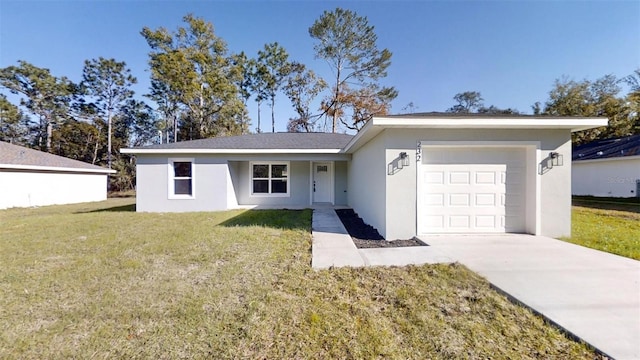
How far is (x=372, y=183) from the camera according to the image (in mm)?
6773

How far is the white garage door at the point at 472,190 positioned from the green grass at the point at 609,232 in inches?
50.9

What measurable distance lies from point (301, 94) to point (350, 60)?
232 inches

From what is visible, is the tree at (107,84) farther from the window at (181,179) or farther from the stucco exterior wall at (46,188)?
the window at (181,179)

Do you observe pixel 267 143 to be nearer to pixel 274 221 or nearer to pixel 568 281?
pixel 274 221

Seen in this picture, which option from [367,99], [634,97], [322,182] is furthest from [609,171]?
[322,182]

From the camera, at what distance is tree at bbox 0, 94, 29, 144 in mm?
23875

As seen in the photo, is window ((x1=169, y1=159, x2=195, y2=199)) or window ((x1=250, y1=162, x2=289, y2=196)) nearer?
window ((x1=169, y1=159, x2=195, y2=199))

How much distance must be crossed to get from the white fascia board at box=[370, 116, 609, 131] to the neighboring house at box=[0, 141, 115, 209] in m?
18.4

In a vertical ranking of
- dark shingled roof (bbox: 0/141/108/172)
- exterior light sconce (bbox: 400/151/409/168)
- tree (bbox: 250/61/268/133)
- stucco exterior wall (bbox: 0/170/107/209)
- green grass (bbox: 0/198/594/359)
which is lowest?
green grass (bbox: 0/198/594/359)

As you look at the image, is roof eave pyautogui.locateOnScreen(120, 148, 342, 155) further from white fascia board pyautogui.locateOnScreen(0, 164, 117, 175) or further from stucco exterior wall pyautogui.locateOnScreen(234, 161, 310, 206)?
white fascia board pyautogui.locateOnScreen(0, 164, 117, 175)

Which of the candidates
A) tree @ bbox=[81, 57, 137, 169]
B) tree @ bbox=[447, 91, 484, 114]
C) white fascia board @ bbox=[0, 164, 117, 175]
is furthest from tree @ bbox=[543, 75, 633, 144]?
tree @ bbox=[81, 57, 137, 169]

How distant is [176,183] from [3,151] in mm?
12258

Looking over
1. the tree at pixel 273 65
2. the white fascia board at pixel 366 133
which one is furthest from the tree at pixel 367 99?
the white fascia board at pixel 366 133

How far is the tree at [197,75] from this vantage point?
22.2 m
